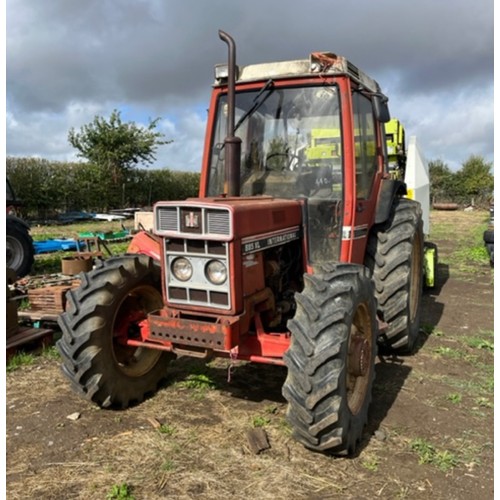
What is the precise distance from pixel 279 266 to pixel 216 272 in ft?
2.57

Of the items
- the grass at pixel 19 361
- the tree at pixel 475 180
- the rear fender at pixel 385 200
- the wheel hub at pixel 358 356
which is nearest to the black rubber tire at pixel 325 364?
the wheel hub at pixel 358 356

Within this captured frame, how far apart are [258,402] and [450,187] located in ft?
131

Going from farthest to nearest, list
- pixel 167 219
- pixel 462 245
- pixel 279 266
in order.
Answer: pixel 462 245 < pixel 279 266 < pixel 167 219

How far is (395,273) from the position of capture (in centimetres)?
468

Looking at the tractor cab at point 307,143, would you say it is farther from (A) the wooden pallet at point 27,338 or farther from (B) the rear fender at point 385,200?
(A) the wooden pallet at point 27,338

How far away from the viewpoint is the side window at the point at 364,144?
441 cm

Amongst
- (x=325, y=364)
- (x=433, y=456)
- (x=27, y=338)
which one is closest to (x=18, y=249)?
(x=27, y=338)

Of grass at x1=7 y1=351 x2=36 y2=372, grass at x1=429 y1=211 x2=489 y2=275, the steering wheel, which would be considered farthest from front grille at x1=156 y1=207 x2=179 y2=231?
grass at x1=429 y1=211 x2=489 y2=275

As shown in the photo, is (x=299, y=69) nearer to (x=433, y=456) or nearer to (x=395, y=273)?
(x=395, y=273)

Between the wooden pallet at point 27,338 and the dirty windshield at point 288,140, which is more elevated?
the dirty windshield at point 288,140

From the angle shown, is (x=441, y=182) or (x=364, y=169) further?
(x=441, y=182)

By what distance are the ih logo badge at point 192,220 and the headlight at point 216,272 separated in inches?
10.4

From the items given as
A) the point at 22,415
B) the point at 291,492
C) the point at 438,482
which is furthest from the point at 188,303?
the point at 438,482
